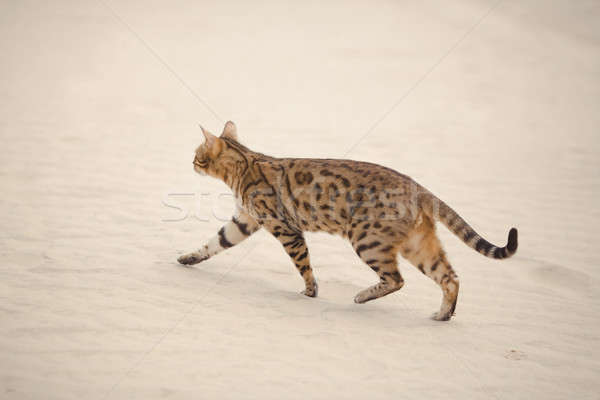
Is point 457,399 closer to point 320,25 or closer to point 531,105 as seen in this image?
point 531,105

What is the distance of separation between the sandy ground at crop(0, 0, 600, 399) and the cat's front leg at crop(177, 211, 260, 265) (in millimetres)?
161

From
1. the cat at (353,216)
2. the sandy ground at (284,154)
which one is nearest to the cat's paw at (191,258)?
the cat at (353,216)

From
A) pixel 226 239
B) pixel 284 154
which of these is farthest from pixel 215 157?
pixel 284 154

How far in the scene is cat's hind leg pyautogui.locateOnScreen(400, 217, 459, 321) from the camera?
553 centimetres

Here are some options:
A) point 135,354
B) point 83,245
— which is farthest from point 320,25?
point 135,354

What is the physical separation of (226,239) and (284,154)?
4439 millimetres

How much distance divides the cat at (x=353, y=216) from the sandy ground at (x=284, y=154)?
12.4 inches

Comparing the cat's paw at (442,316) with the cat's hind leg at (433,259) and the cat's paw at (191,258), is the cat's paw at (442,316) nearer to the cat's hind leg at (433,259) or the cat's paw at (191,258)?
the cat's hind leg at (433,259)

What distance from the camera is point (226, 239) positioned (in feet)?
20.7

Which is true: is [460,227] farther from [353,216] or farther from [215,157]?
[215,157]

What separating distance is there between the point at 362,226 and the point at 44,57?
1265 centimetres

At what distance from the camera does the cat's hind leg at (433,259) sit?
5.53m

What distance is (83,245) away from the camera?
6434 mm

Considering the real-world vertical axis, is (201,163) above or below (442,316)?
above
